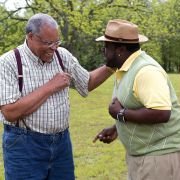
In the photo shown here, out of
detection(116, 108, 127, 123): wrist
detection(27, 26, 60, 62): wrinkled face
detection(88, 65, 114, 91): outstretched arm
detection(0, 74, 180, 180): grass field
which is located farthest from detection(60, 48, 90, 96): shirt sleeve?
detection(0, 74, 180, 180): grass field

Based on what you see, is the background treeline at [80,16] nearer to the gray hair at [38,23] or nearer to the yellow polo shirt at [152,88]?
the gray hair at [38,23]

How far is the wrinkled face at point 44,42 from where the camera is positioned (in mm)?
3619

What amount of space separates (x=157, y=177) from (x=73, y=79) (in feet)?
3.90

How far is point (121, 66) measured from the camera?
3.43 m

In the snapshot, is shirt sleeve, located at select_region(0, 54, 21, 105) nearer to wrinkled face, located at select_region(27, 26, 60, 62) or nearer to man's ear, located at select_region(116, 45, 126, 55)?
wrinkled face, located at select_region(27, 26, 60, 62)

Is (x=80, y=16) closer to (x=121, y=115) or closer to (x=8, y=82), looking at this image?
(x=8, y=82)

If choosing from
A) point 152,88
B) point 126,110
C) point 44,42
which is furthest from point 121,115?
point 44,42

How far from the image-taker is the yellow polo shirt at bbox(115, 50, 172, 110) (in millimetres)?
3109

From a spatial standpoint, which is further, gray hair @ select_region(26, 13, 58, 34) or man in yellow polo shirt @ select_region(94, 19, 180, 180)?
gray hair @ select_region(26, 13, 58, 34)

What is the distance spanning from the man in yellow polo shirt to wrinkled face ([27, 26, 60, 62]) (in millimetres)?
441

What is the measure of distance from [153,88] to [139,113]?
8.5 inches

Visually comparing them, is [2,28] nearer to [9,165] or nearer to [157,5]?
[157,5]

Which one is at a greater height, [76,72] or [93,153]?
[76,72]

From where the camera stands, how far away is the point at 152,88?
3113mm
